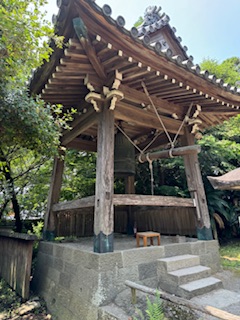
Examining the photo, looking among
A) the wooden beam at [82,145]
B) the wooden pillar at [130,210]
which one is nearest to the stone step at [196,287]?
the wooden pillar at [130,210]

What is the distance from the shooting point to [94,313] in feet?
7.95

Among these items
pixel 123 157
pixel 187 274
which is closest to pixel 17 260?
pixel 123 157

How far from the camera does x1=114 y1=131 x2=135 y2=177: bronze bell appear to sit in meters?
3.86

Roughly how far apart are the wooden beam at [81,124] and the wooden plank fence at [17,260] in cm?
213

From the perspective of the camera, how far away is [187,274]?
266 cm

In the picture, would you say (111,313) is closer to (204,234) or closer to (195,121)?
(204,234)

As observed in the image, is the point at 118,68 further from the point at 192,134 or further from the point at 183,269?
the point at 183,269

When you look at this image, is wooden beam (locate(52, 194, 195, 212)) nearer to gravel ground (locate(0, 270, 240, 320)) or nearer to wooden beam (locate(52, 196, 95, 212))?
wooden beam (locate(52, 196, 95, 212))

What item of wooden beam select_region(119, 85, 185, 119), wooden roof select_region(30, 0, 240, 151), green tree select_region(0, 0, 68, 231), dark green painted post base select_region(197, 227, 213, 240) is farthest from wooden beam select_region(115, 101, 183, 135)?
dark green painted post base select_region(197, 227, 213, 240)

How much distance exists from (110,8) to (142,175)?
6034 mm

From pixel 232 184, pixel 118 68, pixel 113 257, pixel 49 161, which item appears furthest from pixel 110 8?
pixel 49 161

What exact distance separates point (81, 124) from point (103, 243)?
2.32 meters

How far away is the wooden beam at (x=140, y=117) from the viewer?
3.60 m

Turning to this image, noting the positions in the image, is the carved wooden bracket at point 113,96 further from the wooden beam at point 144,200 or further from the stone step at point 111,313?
the stone step at point 111,313
